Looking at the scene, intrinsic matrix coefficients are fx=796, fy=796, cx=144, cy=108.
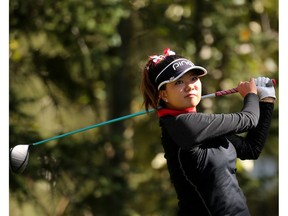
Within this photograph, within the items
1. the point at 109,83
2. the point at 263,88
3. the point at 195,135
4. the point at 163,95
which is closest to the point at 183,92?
the point at 163,95

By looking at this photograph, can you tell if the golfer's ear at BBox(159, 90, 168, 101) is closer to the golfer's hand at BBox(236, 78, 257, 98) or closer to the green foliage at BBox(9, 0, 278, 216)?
the golfer's hand at BBox(236, 78, 257, 98)

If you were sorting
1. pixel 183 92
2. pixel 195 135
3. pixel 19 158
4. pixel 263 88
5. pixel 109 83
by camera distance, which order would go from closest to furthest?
pixel 195 135
pixel 183 92
pixel 263 88
pixel 19 158
pixel 109 83

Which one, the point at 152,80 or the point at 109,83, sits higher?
the point at 152,80

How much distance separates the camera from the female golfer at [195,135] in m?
3.41

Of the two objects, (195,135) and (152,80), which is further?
(152,80)

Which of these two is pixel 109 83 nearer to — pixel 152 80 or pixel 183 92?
pixel 152 80

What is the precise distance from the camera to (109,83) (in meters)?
10.4

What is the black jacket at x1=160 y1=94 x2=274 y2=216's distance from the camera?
3.41 m

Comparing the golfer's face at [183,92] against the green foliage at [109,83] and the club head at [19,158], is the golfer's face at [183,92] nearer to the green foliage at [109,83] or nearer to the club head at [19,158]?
the club head at [19,158]

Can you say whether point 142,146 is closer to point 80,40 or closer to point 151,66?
point 80,40

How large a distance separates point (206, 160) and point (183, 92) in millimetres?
329

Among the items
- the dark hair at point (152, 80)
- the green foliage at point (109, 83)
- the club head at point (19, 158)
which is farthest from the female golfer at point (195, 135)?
the green foliage at point (109, 83)

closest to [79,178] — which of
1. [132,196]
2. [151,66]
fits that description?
[132,196]

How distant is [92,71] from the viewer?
9.51 m
